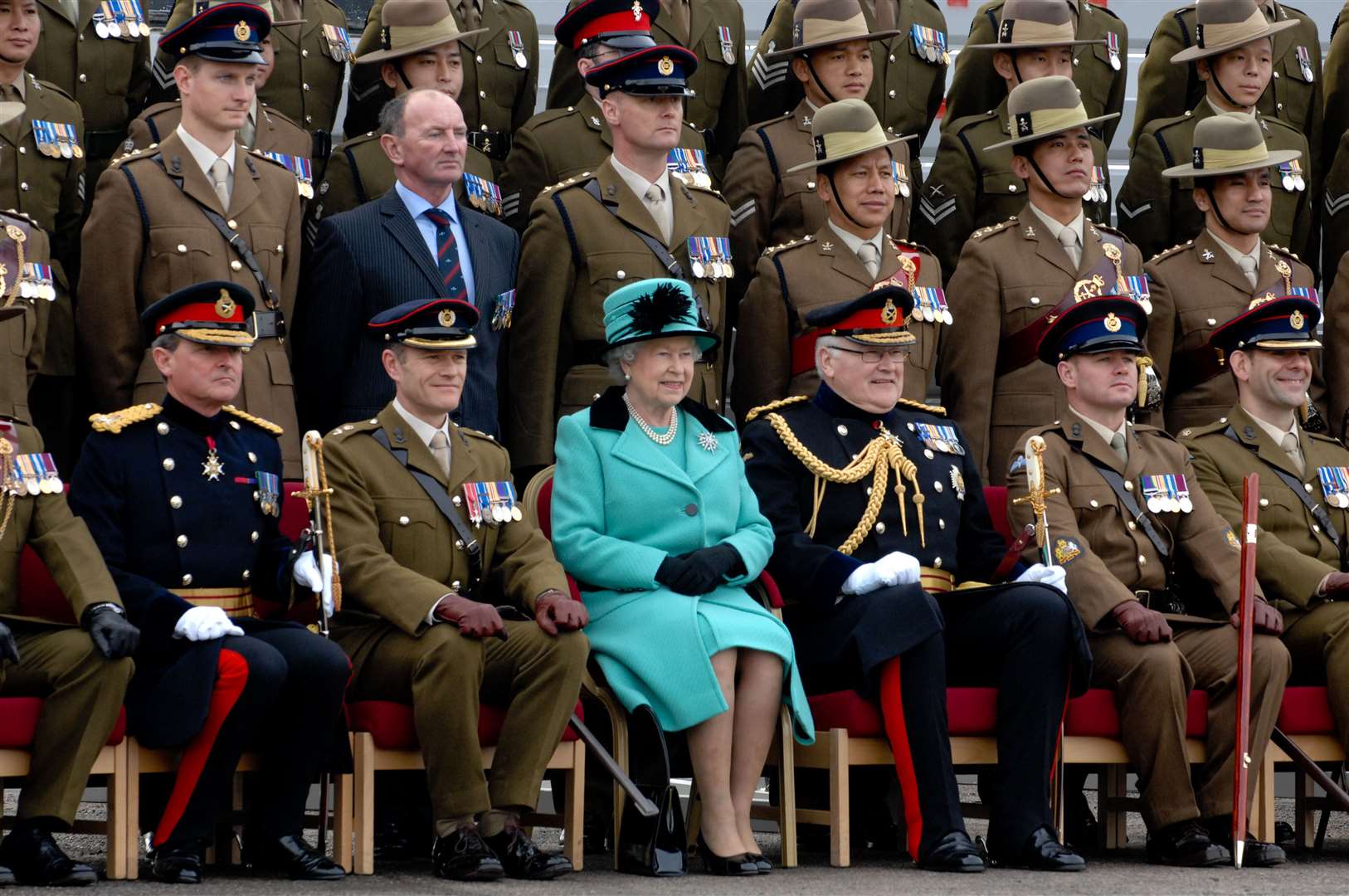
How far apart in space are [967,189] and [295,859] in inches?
149

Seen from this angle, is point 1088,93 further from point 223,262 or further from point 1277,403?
point 223,262

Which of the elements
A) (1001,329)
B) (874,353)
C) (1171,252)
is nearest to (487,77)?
(1001,329)

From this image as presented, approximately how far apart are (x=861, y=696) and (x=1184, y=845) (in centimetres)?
96

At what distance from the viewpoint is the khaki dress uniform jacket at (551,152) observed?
25.4ft

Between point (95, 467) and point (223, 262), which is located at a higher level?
point (223, 262)

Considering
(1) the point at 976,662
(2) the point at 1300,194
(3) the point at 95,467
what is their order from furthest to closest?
(2) the point at 1300,194
(1) the point at 976,662
(3) the point at 95,467

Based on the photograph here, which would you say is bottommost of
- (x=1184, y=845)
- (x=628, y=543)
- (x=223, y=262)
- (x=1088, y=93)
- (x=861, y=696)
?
(x=1184, y=845)

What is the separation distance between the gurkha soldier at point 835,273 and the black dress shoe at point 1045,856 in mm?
1725

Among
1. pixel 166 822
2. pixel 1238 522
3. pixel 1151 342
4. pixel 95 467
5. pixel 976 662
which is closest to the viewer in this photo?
pixel 166 822

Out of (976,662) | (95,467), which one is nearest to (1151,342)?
(976,662)

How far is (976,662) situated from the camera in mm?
6422

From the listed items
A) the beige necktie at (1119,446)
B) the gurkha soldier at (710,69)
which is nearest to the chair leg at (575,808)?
the beige necktie at (1119,446)

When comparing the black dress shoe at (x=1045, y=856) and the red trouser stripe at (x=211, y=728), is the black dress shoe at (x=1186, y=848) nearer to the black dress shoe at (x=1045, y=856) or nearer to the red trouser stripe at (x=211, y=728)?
the black dress shoe at (x=1045, y=856)

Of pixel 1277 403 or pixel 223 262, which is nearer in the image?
pixel 223 262
